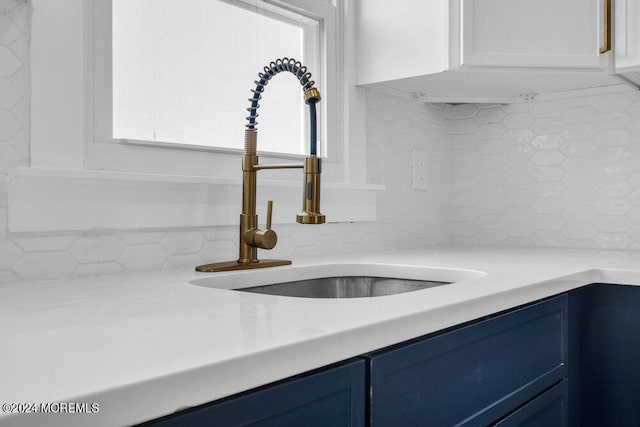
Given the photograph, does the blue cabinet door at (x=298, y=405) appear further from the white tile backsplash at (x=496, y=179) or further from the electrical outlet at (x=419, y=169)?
the electrical outlet at (x=419, y=169)

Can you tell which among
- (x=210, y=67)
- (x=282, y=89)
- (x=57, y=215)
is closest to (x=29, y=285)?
(x=57, y=215)

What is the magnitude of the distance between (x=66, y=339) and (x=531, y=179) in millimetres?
1985

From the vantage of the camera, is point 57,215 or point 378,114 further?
point 378,114

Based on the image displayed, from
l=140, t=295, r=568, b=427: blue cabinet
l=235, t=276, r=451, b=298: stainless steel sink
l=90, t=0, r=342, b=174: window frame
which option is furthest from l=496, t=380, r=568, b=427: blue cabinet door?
l=90, t=0, r=342, b=174: window frame

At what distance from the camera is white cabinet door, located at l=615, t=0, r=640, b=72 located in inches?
69.0

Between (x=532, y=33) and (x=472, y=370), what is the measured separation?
1.17m

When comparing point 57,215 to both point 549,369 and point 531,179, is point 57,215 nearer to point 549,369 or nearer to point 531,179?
point 549,369

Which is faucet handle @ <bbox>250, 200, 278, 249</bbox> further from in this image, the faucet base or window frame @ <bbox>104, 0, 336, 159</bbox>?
window frame @ <bbox>104, 0, 336, 159</bbox>

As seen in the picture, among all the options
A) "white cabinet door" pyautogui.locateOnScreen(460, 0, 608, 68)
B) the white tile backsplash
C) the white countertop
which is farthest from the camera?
the white tile backsplash

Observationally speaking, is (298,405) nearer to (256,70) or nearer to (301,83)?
(301,83)

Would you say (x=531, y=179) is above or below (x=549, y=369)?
above

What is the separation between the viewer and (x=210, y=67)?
1597 mm

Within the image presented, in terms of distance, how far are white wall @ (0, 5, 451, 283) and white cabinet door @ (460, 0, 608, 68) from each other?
0.44 m

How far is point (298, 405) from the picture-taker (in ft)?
2.17
